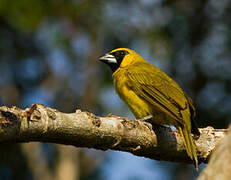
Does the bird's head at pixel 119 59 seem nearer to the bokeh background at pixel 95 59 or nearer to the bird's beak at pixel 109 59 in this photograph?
the bird's beak at pixel 109 59

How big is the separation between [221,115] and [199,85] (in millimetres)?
1148

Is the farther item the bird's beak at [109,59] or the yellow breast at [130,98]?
the bird's beak at [109,59]

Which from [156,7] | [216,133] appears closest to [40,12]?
[156,7]

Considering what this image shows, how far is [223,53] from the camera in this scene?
852 centimetres

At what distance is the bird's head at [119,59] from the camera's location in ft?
18.8

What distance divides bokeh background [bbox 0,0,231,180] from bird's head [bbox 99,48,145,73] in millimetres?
2448

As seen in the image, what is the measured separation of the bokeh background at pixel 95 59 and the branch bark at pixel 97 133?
4.22 m

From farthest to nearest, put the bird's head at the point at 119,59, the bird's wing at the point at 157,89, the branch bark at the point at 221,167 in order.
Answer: the bird's head at the point at 119,59, the bird's wing at the point at 157,89, the branch bark at the point at 221,167

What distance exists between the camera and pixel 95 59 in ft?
32.9

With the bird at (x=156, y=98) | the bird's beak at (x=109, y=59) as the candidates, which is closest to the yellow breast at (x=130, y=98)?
the bird at (x=156, y=98)

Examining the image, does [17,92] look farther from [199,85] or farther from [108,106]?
[199,85]

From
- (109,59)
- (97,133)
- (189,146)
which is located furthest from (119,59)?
(97,133)

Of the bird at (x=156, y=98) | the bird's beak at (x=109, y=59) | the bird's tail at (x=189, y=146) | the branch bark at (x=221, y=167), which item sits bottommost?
the branch bark at (x=221, y=167)

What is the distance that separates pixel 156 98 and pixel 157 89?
21 cm
